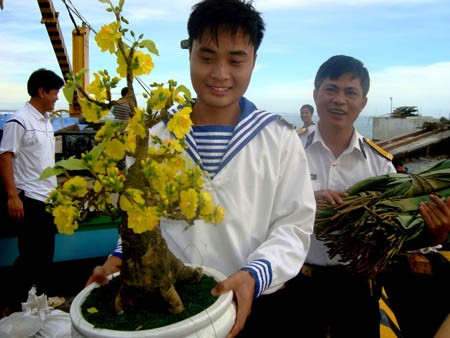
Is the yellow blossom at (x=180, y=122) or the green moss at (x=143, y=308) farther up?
the yellow blossom at (x=180, y=122)

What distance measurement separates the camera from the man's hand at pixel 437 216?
1.94 meters

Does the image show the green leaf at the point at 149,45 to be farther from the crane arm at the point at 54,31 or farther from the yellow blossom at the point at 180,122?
the crane arm at the point at 54,31

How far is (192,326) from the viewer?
3.10 ft

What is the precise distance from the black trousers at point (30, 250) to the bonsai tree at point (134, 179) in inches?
111

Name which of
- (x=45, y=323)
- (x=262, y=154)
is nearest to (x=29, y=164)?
(x=45, y=323)

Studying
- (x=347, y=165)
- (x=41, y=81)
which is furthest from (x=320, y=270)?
(x=41, y=81)

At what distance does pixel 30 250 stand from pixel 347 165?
2.72 metres

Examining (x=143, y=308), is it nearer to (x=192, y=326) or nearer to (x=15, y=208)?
(x=192, y=326)

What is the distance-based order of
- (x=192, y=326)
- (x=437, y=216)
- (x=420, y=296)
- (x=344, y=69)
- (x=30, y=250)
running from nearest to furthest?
1. (x=192, y=326)
2. (x=437, y=216)
3. (x=344, y=69)
4. (x=420, y=296)
5. (x=30, y=250)

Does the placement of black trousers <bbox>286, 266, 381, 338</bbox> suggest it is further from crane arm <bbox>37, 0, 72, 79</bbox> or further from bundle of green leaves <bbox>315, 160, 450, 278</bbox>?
crane arm <bbox>37, 0, 72, 79</bbox>

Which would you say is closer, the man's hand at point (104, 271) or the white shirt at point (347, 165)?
the man's hand at point (104, 271)

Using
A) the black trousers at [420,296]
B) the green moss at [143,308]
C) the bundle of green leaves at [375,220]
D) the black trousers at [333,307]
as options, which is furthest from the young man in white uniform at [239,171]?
the black trousers at [420,296]

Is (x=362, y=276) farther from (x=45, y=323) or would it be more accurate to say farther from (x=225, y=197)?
(x=45, y=323)

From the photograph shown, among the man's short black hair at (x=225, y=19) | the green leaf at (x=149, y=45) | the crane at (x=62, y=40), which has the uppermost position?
the crane at (x=62, y=40)
